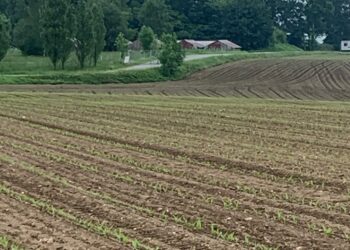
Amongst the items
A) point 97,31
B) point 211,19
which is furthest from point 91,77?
point 211,19

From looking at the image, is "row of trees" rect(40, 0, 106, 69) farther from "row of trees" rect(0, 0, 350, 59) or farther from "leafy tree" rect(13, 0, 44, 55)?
"leafy tree" rect(13, 0, 44, 55)

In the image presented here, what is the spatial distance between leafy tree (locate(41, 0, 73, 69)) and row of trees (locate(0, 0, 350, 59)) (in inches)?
227

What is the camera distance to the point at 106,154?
56.9 feet

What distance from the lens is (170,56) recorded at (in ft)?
212

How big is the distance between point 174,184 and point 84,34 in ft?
184

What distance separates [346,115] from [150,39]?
171 ft

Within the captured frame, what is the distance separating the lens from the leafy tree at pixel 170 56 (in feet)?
211

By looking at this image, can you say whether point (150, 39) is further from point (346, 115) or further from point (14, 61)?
point (346, 115)

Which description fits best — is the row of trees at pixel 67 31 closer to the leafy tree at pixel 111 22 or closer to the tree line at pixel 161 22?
the tree line at pixel 161 22

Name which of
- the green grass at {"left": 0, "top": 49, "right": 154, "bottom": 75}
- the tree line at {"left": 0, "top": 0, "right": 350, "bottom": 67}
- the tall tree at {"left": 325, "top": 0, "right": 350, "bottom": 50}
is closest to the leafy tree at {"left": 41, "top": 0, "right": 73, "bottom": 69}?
the tree line at {"left": 0, "top": 0, "right": 350, "bottom": 67}

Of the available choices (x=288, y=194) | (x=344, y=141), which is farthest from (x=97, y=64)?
(x=288, y=194)

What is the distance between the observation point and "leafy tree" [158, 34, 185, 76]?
64375 millimetres

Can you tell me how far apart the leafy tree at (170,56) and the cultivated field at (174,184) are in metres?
38.2

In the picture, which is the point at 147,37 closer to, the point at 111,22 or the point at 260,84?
the point at 111,22
